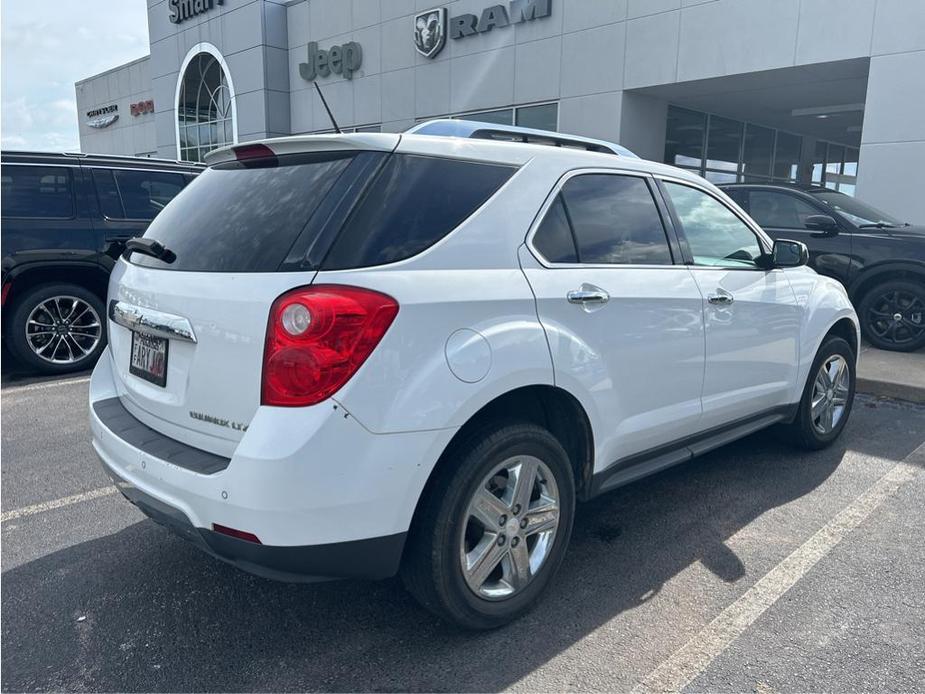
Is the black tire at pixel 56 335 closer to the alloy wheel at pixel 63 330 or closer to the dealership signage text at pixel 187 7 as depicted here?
the alloy wheel at pixel 63 330

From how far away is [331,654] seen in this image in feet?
8.34

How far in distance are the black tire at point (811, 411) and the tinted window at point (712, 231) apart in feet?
2.96

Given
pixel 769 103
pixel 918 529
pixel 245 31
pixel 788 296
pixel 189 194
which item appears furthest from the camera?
pixel 245 31

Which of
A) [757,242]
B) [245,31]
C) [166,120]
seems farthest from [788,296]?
[166,120]

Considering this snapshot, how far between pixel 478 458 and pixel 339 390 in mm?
575

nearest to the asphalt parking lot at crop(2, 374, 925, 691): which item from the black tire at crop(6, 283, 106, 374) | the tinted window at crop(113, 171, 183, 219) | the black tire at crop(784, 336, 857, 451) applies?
the black tire at crop(784, 336, 857, 451)

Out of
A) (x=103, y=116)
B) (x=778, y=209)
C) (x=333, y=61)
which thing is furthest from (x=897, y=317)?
(x=103, y=116)

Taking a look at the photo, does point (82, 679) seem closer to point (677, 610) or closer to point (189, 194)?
point (189, 194)

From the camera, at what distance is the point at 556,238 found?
9.45 ft

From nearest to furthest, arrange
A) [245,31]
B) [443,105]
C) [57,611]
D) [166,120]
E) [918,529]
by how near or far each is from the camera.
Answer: [57,611] → [918,529] → [443,105] → [245,31] → [166,120]

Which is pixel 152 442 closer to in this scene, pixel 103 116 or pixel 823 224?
pixel 823 224

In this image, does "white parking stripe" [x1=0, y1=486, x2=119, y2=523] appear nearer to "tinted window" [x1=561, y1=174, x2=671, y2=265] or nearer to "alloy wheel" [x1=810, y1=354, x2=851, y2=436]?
"tinted window" [x1=561, y1=174, x2=671, y2=265]

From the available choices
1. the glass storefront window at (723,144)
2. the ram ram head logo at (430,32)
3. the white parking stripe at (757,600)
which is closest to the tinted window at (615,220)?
the white parking stripe at (757,600)

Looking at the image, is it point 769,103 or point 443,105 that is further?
point 443,105
